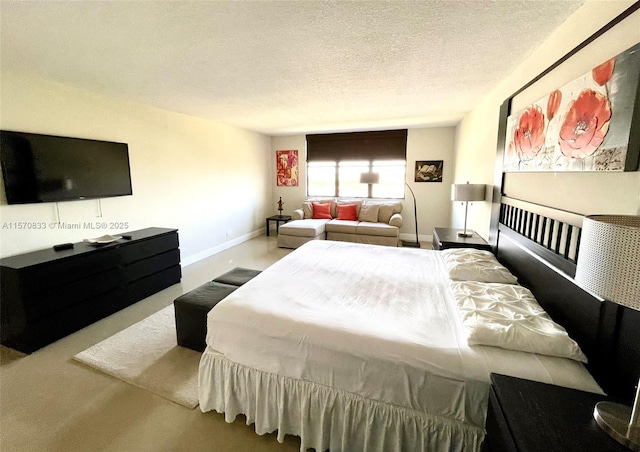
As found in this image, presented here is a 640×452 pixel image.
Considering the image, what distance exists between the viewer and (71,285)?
2467mm

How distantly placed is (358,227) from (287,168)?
2.58 meters

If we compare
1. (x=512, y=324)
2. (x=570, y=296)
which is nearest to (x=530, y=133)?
(x=570, y=296)

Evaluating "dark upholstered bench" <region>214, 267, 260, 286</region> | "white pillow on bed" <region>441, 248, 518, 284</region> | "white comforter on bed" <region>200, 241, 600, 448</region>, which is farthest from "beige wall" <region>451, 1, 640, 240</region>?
"dark upholstered bench" <region>214, 267, 260, 286</region>

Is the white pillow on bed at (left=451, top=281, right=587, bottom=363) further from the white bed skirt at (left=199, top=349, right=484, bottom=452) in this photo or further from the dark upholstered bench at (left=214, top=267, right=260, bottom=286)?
the dark upholstered bench at (left=214, top=267, right=260, bottom=286)

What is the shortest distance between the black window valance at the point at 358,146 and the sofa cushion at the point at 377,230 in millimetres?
1682

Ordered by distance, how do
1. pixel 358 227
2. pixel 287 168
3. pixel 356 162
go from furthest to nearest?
pixel 287 168 → pixel 356 162 → pixel 358 227

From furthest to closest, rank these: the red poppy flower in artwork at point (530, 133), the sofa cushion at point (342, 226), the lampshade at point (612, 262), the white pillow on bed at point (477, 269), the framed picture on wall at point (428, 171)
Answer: the framed picture on wall at point (428, 171) → the sofa cushion at point (342, 226) → the white pillow on bed at point (477, 269) → the red poppy flower in artwork at point (530, 133) → the lampshade at point (612, 262)

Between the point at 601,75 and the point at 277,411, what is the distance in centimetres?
235

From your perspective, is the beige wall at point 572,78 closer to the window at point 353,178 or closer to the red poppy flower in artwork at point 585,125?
the red poppy flower in artwork at point 585,125

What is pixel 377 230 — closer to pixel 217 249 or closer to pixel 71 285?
pixel 217 249

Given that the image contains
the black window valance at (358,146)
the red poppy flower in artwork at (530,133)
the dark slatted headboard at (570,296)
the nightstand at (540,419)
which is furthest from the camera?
the black window valance at (358,146)

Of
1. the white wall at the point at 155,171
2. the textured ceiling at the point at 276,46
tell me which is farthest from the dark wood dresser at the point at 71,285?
the textured ceiling at the point at 276,46

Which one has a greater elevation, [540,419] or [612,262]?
[612,262]

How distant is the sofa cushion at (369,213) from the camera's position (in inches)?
220
